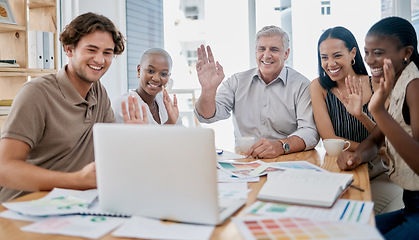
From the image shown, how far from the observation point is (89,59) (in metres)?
1.71

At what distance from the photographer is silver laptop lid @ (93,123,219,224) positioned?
862 millimetres

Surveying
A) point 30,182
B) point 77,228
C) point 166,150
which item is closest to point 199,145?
point 166,150

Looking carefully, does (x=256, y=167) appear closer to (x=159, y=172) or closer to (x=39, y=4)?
(x=159, y=172)

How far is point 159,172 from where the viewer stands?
90cm

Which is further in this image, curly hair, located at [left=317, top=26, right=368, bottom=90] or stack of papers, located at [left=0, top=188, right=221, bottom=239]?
curly hair, located at [left=317, top=26, right=368, bottom=90]

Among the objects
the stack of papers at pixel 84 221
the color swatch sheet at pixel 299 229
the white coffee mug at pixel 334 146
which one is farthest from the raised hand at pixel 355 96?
the color swatch sheet at pixel 299 229

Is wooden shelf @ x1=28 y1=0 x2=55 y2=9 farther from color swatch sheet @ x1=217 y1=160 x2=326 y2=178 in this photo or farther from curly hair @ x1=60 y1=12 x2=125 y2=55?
color swatch sheet @ x1=217 y1=160 x2=326 y2=178

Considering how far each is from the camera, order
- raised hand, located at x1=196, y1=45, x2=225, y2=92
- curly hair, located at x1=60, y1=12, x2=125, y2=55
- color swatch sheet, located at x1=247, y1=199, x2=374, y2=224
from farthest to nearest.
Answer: raised hand, located at x1=196, y1=45, x2=225, y2=92, curly hair, located at x1=60, y1=12, x2=125, y2=55, color swatch sheet, located at x1=247, y1=199, x2=374, y2=224

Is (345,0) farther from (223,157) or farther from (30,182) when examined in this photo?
(30,182)

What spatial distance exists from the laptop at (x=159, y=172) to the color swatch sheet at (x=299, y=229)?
0.08 meters

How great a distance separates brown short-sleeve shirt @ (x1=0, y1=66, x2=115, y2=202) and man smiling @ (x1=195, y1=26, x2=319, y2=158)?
2.70ft

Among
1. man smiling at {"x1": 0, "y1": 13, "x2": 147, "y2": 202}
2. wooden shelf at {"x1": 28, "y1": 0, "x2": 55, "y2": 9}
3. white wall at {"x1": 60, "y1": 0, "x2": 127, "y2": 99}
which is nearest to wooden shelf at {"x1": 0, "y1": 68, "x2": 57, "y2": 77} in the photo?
wooden shelf at {"x1": 28, "y1": 0, "x2": 55, "y2": 9}

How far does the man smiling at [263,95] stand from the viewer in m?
2.31

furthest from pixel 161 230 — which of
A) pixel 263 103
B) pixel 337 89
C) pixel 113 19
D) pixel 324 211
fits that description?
pixel 113 19
